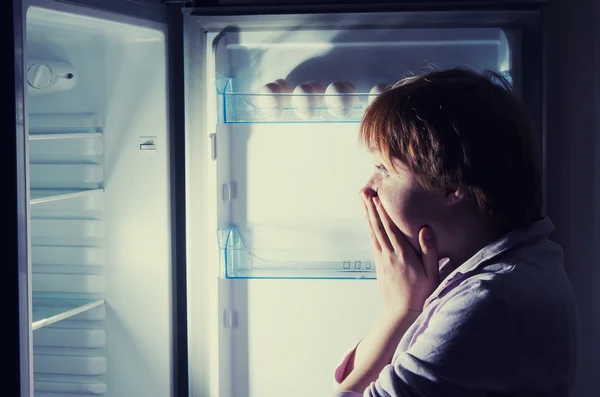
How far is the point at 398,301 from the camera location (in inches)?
50.7

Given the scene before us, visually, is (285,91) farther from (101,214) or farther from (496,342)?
(496,342)

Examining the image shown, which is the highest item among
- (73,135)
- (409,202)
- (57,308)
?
(73,135)

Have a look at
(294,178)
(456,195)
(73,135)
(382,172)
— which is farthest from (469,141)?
(73,135)

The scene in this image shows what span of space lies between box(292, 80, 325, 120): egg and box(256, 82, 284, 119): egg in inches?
1.3

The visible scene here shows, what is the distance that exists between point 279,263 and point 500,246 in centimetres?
73

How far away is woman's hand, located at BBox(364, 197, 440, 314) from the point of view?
1.24m

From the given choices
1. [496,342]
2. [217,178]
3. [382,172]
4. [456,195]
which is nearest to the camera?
[496,342]

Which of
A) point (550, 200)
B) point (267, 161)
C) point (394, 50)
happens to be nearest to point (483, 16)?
point (394, 50)

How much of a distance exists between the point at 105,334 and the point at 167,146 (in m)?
0.47

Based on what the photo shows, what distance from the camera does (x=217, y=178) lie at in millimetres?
1759

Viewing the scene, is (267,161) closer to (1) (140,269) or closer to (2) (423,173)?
(1) (140,269)

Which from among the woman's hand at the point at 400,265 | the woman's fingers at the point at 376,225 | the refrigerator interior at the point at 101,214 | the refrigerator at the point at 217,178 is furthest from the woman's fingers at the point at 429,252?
the refrigerator interior at the point at 101,214

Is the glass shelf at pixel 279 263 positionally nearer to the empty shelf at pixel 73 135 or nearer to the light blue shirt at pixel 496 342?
the empty shelf at pixel 73 135

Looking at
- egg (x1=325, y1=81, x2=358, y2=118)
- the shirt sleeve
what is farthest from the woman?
egg (x1=325, y1=81, x2=358, y2=118)
